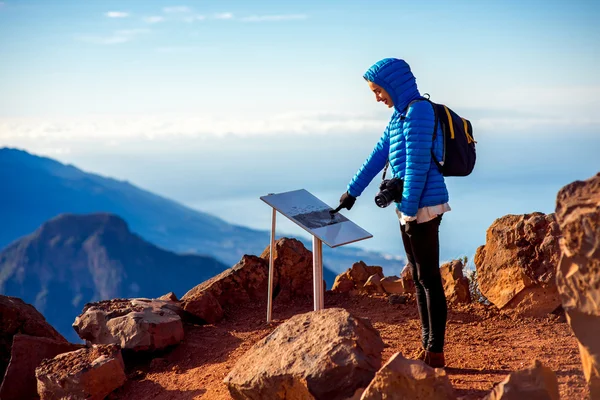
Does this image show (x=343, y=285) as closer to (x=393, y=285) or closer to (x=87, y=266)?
(x=393, y=285)

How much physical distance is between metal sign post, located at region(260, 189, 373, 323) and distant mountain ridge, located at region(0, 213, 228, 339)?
43.4m

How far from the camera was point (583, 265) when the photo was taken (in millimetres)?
4457

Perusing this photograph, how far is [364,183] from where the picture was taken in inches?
263

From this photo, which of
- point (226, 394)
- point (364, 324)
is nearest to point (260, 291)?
point (226, 394)

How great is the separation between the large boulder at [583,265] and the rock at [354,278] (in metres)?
5.48

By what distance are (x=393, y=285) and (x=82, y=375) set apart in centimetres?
427

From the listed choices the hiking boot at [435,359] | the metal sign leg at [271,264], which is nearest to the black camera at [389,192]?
the hiking boot at [435,359]

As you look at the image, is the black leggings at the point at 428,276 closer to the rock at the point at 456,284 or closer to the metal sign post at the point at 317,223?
the metal sign post at the point at 317,223

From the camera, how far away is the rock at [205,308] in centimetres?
928

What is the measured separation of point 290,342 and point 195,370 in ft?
7.26

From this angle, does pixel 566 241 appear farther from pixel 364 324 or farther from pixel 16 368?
pixel 16 368

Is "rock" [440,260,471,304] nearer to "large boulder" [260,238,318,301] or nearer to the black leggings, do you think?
"large boulder" [260,238,318,301]

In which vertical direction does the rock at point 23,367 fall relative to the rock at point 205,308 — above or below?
below

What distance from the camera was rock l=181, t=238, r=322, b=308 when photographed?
9844 millimetres
